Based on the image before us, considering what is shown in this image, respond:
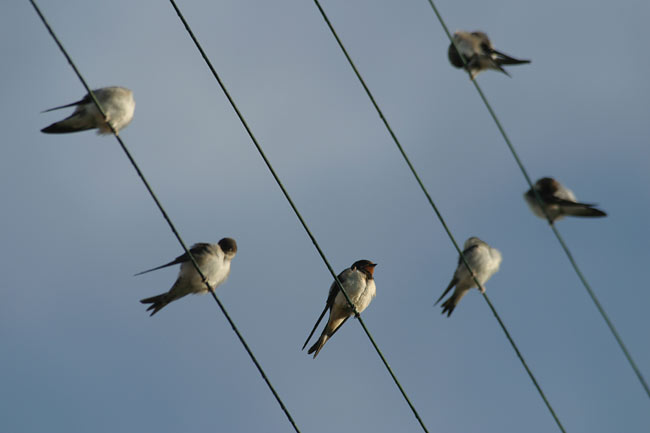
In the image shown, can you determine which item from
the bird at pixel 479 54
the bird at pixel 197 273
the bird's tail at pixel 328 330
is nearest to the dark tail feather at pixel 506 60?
the bird at pixel 479 54

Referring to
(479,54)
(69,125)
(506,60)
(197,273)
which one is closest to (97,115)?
(69,125)

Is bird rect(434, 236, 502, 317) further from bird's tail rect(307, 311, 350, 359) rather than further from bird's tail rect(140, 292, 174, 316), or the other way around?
bird's tail rect(140, 292, 174, 316)

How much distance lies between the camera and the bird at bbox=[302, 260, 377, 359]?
10.4 metres

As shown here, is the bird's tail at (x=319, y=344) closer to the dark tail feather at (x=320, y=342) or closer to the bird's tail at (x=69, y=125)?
the dark tail feather at (x=320, y=342)

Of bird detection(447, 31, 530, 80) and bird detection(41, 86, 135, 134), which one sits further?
bird detection(447, 31, 530, 80)

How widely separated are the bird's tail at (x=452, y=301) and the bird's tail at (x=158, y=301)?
10.3 ft

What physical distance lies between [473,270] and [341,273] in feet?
5.59

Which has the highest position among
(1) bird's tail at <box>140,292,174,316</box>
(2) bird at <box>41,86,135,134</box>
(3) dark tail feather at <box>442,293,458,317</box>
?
(2) bird at <box>41,86,135,134</box>

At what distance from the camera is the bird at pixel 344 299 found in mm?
10367

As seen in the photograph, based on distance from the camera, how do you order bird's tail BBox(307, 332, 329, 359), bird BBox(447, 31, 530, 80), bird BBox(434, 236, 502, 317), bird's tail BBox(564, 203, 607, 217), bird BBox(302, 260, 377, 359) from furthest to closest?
bird BBox(447, 31, 530, 80)
bird's tail BBox(307, 332, 329, 359)
bird BBox(302, 260, 377, 359)
bird BBox(434, 236, 502, 317)
bird's tail BBox(564, 203, 607, 217)

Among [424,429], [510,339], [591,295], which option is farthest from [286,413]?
[591,295]

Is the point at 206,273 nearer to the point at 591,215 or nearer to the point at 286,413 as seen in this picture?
the point at 286,413

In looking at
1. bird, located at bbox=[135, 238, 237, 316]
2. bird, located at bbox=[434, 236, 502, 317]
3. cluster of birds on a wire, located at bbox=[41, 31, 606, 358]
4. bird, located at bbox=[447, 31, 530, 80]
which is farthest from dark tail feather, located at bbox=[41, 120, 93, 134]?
bird, located at bbox=[447, 31, 530, 80]

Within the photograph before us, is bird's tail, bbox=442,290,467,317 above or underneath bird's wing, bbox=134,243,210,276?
underneath
